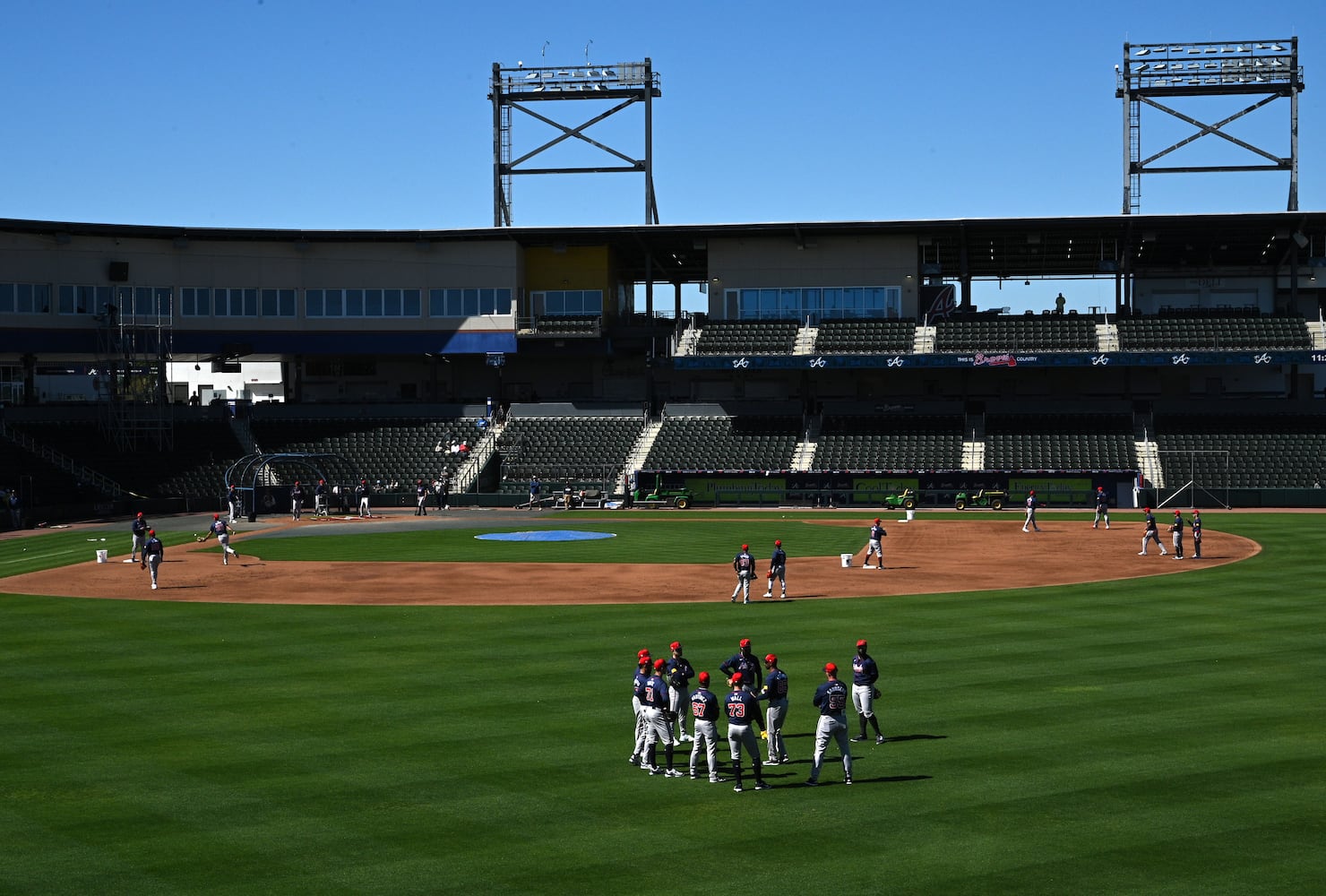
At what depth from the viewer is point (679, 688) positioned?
19.6 m

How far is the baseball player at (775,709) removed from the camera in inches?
728

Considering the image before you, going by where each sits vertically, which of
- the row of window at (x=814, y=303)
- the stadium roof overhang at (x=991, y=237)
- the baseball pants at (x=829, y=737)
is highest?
the stadium roof overhang at (x=991, y=237)

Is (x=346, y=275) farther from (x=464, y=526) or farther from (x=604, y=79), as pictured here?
(x=464, y=526)

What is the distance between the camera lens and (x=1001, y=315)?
8394cm

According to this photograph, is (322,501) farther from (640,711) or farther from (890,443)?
(640,711)

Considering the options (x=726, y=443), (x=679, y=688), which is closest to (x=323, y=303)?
(x=726, y=443)

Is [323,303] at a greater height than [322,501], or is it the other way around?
[323,303]

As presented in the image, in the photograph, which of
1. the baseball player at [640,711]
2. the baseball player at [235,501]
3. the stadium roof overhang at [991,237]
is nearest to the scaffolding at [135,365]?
the stadium roof overhang at [991,237]

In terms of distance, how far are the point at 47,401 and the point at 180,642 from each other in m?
59.6

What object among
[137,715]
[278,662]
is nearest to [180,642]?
[278,662]

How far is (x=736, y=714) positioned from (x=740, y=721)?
0.36ft

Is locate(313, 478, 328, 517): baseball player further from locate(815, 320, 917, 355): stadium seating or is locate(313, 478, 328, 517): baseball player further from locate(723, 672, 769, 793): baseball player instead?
locate(723, 672, 769, 793): baseball player

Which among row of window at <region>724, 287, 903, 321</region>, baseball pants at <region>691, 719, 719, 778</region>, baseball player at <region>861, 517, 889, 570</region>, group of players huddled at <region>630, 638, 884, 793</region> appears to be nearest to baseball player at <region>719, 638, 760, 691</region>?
group of players huddled at <region>630, 638, 884, 793</region>

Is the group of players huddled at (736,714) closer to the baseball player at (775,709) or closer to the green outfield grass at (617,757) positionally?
the baseball player at (775,709)
